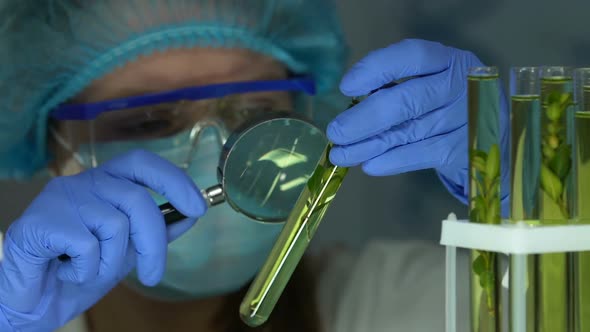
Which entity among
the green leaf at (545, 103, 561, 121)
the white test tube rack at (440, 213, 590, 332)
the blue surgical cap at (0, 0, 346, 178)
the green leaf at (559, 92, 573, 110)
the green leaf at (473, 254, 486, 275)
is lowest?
the green leaf at (473, 254, 486, 275)

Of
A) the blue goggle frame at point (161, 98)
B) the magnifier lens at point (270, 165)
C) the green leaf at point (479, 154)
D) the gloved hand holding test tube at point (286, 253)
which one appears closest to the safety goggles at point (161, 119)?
the blue goggle frame at point (161, 98)

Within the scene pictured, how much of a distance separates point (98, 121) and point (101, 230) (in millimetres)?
385

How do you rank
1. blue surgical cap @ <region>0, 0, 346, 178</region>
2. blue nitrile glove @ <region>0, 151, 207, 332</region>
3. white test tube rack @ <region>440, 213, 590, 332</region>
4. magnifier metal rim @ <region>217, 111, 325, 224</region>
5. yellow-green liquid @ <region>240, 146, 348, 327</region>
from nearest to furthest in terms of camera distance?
white test tube rack @ <region>440, 213, 590, 332</region>, yellow-green liquid @ <region>240, 146, 348, 327</region>, blue nitrile glove @ <region>0, 151, 207, 332</region>, magnifier metal rim @ <region>217, 111, 325, 224</region>, blue surgical cap @ <region>0, 0, 346, 178</region>

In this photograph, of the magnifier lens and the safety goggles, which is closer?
the magnifier lens

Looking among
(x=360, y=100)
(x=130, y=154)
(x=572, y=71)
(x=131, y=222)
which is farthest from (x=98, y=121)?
(x=572, y=71)

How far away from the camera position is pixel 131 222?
1.35m

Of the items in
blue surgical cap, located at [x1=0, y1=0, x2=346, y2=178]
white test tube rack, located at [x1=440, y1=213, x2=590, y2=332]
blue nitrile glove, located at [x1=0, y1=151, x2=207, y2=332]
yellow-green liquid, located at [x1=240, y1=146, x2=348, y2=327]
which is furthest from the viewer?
blue surgical cap, located at [x1=0, y1=0, x2=346, y2=178]

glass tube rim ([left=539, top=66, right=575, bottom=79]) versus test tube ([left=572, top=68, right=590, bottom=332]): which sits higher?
glass tube rim ([left=539, top=66, right=575, bottom=79])

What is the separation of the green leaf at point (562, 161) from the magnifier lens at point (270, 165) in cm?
65

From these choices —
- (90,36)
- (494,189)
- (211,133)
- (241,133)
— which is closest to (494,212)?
(494,189)

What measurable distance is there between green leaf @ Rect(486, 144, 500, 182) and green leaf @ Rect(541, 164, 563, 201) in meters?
0.05

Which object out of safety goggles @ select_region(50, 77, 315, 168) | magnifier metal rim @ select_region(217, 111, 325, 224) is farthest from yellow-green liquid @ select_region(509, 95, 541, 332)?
safety goggles @ select_region(50, 77, 315, 168)

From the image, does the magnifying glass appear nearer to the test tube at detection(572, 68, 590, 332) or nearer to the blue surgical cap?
the blue surgical cap

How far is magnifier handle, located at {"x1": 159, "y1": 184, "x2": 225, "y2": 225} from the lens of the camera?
54.9 inches
